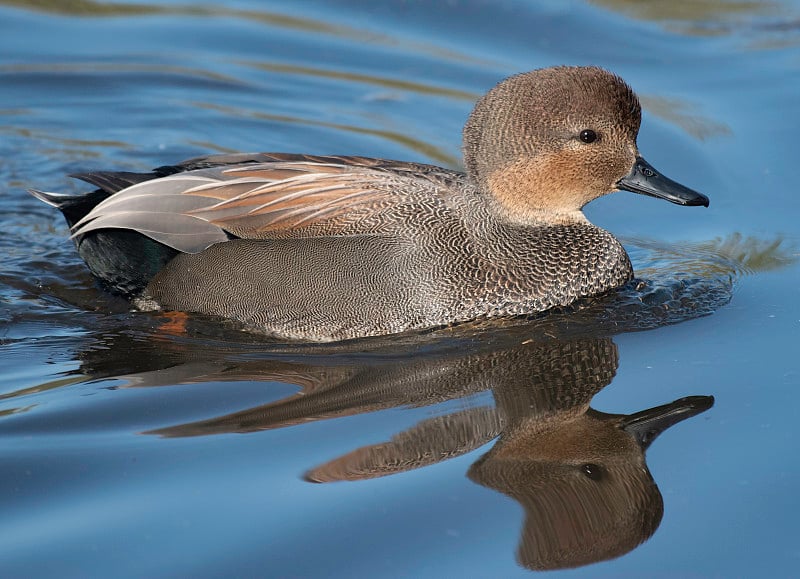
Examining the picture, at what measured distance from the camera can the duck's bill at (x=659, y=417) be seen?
16.5 ft

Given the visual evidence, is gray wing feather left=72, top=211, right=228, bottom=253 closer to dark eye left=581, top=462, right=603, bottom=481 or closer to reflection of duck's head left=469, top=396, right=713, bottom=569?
reflection of duck's head left=469, top=396, right=713, bottom=569

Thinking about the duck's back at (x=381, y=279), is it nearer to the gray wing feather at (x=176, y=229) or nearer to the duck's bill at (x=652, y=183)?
the gray wing feather at (x=176, y=229)

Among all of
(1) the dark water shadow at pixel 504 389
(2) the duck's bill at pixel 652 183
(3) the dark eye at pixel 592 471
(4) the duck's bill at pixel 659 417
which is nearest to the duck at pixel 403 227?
(2) the duck's bill at pixel 652 183

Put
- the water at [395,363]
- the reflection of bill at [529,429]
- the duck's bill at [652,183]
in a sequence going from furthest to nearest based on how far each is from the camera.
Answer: the duck's bill at [652,183]
the reflection of bill at [529,429]
the water at [395,363]

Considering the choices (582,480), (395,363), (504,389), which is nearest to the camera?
(582,480)

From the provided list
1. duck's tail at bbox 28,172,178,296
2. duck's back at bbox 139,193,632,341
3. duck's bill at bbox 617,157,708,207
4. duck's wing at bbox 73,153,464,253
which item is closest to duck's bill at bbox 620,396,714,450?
duck's back at bbox 139,193,632,341

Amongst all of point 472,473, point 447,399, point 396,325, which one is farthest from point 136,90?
point 472,473

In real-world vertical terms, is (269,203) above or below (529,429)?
above

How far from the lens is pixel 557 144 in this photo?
246 inches

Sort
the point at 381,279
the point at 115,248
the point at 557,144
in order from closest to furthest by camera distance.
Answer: the point at 381,279 < the point at 557,144 < the point at 115,248

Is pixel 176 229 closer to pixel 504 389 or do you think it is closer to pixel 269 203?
pixel 269 203

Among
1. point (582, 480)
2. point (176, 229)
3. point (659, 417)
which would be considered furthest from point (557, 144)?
point (582, 480)

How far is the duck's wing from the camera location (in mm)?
6258

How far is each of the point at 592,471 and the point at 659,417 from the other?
1.71 ft
